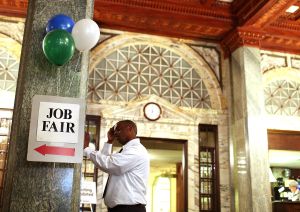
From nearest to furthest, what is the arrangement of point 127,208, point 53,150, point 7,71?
point 53,150 → point 127,208 → point 7,71

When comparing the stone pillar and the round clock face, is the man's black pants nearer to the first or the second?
the stone pillar

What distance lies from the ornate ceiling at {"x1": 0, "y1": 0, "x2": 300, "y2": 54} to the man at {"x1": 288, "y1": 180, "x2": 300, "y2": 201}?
2710mm

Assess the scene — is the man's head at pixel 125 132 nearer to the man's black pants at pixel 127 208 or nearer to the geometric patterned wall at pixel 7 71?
the man's black pants at pixel 127 208

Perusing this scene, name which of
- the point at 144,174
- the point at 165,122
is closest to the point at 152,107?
the point at 165,122

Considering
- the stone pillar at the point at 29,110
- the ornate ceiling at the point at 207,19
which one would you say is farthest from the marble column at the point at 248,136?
the stone pillar at the point at 29,110

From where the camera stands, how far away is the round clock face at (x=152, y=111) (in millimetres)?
6715

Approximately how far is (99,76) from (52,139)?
170 inches

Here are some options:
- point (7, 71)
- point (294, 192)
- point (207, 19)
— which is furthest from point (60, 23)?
point (294, 192)

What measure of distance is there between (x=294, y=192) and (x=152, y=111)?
306cm

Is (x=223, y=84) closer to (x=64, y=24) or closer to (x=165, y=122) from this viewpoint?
(x=165, y=122)

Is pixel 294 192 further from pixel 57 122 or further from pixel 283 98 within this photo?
pixel 57 122

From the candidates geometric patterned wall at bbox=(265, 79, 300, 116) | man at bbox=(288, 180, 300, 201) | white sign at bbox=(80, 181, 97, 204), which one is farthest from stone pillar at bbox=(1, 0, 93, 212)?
man at bbox=(288, 180, 300, 201)

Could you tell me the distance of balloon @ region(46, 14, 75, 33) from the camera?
267 cm

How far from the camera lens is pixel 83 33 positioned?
2.69 metres
